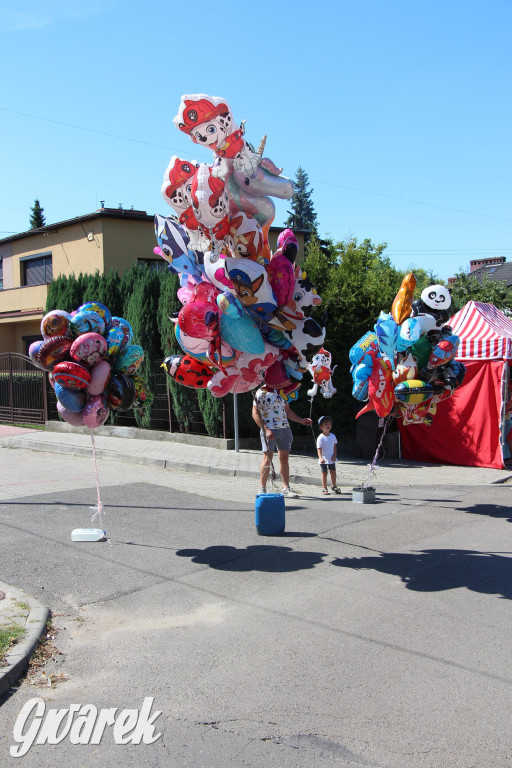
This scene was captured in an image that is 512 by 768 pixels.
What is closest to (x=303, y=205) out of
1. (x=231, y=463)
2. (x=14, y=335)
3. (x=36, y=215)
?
(x=36, y=215)

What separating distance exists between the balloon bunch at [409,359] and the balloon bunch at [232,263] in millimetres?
1478

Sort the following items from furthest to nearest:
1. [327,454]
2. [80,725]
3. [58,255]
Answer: [58,255], [327,454], [80,725]

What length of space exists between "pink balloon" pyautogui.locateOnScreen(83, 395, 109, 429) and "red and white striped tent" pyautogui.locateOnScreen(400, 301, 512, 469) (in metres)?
8.25

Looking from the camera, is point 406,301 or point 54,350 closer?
point 54,350

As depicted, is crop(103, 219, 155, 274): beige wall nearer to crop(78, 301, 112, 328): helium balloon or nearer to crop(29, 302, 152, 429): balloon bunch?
crop(78, 301, 112, 328): helium balloon

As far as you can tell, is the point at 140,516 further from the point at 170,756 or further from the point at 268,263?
the point at 170,756

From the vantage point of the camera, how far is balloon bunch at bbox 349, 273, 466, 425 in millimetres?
7918

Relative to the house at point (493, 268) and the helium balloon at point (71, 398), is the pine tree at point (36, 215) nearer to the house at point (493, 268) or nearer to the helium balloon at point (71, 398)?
the house at point (493, 268)

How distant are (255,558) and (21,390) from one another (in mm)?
16463

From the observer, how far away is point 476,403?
12.7 m

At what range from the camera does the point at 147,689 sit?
Result: 13.5ft

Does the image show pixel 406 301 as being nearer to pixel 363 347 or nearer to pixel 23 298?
pixel 363 347

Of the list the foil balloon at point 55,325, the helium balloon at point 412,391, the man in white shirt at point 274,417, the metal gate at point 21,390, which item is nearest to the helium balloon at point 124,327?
the foil balloon at point 55,325

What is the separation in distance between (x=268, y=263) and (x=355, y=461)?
790 cm
